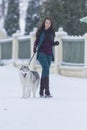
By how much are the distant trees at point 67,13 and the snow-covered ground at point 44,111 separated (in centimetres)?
1192

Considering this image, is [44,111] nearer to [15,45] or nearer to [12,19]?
[15,45]

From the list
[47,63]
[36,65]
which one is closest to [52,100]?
[47,63]

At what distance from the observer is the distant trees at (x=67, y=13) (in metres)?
27.2

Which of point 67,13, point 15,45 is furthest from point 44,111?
point 67,13

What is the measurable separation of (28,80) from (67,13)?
14873mm

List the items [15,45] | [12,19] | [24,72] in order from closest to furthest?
[24,72] < [15,45] < [12,19]

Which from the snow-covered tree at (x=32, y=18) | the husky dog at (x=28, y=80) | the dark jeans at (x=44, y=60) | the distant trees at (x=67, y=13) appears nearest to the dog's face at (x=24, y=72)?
the husky dog at (x=28, y=80)

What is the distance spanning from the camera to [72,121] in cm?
934

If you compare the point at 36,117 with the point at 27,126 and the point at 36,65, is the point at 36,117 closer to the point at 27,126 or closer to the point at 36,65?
the point at 27,126

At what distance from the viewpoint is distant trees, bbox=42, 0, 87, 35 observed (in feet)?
89.2

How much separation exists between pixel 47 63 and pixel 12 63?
46.1ft

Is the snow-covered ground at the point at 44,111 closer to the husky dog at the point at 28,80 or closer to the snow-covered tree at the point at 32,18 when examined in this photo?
the husky dog at the point at 28,80

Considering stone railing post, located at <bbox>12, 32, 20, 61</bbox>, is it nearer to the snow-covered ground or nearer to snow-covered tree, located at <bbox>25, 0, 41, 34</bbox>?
the snow-covered ground

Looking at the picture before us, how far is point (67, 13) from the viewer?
2744 centimetres
